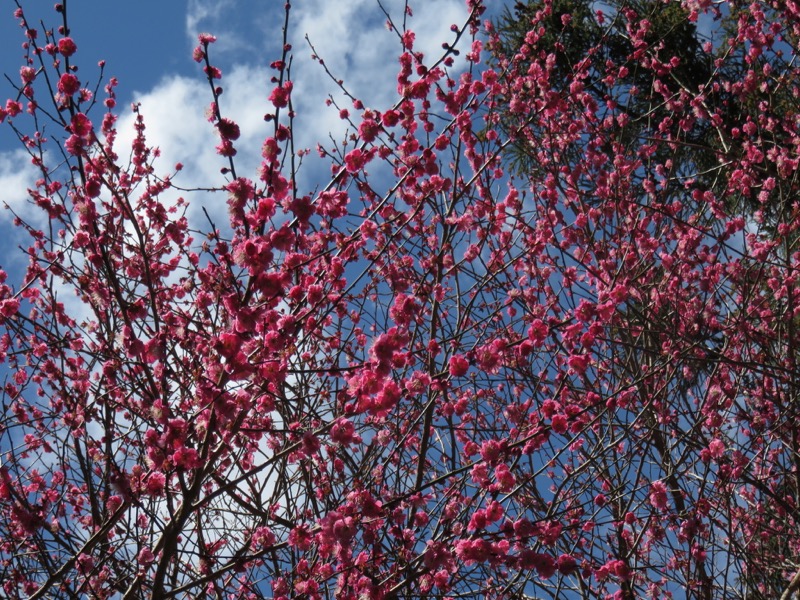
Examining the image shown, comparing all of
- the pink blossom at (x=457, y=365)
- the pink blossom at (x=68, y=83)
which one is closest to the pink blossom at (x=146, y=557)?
the pink blossom at (x=457, y=365)

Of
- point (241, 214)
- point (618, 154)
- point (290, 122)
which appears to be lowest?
point (241, 214)

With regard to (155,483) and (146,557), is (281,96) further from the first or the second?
(146,557)

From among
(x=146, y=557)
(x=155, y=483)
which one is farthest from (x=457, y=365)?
(x=146, y=557)

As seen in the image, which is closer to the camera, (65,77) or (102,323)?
(65,77)

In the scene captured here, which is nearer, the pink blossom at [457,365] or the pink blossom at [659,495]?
the pink blossom at [457,365]

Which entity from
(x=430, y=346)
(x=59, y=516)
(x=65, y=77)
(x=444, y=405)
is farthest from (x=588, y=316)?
(x=59, y=516)

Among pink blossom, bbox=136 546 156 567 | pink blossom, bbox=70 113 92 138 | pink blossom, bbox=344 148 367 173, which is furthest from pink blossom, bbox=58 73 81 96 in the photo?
pink blossom, bbox=136 546 156 567

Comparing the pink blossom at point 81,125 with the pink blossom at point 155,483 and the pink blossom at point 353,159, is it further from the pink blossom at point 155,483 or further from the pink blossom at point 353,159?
the pink blossom at point 155,483

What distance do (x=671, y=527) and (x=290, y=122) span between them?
12.0 ft

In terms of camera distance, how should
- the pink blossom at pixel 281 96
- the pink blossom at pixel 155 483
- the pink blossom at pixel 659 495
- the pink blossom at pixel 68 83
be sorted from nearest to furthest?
the pink blossom at pixel 155 483 → the pink blossom at pixel 68 83 → the pink blossom at pixel 281 96 → the pink blossom at pixel 659 495

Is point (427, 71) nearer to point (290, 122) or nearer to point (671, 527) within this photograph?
point (290, 122)

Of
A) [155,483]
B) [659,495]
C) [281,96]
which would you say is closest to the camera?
[155,483]

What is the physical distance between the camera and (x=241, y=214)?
3.34 m

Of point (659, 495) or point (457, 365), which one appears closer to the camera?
point (457, 365)
